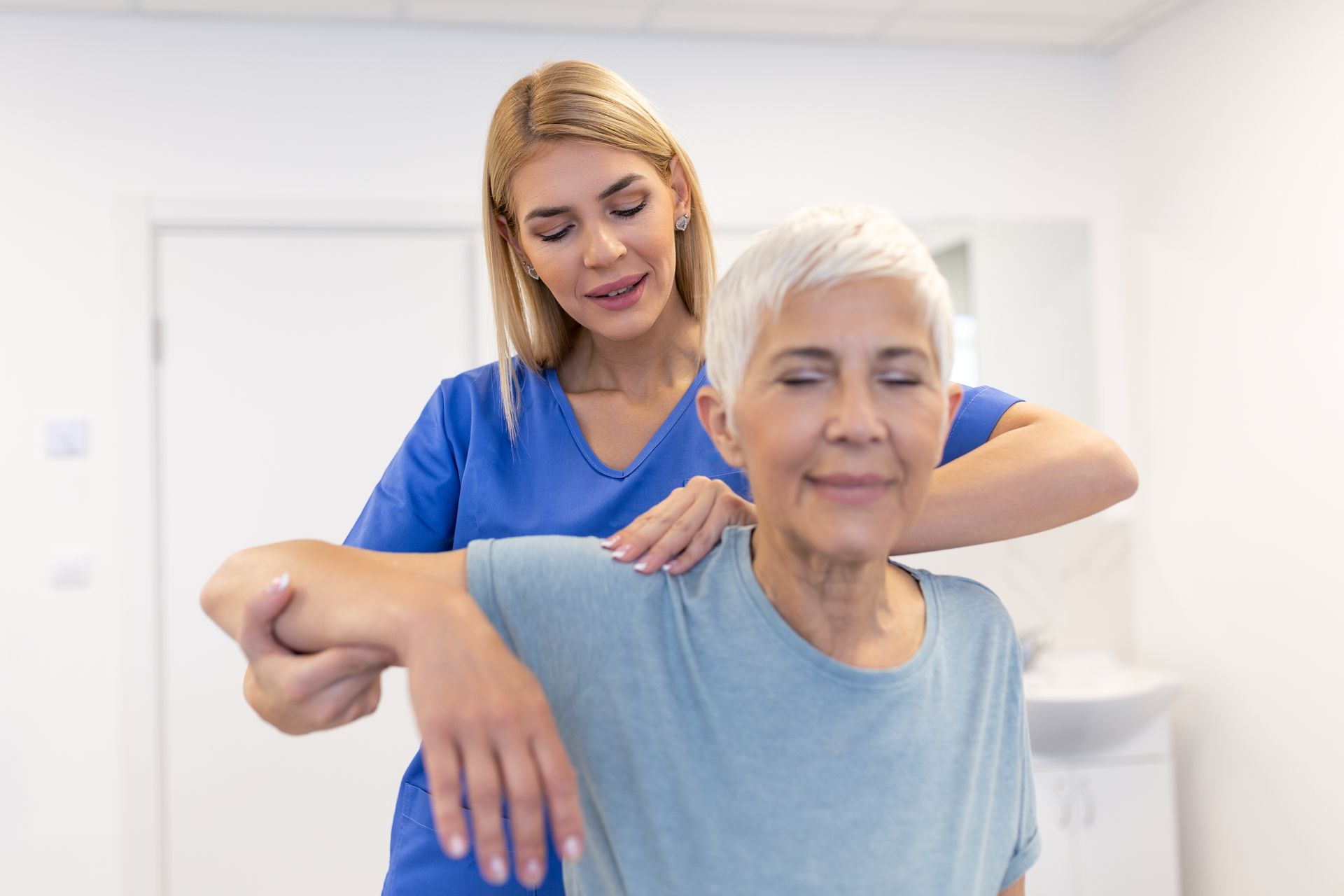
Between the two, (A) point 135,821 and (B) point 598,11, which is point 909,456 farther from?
(A) point 135,821

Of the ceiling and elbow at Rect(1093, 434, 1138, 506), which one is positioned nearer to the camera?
elbow at Rect(1093, 434, 1138, 506)

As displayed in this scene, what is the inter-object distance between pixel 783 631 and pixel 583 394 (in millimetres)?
522

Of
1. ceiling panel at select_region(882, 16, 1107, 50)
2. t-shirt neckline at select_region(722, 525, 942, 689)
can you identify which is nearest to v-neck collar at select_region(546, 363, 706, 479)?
t-shirt neckline at select_region(722, 525, 942, 689)

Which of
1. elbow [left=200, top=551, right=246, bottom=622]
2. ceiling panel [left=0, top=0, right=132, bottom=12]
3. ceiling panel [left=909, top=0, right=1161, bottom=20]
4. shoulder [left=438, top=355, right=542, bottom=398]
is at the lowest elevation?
elbow [left=200, top=551, right=246, bottom=622]

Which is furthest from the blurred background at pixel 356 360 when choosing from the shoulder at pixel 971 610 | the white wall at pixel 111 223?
the shoulder at pixel 971 610

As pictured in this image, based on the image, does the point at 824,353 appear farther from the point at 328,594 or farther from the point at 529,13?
the point at 529,13

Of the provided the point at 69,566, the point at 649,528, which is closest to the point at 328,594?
the point at 649,528

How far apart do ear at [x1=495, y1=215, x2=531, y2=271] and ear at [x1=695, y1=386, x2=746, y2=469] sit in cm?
43

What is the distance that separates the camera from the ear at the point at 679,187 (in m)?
1.38

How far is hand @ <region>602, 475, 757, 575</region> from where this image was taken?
1045mm

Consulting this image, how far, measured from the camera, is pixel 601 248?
1258 mm

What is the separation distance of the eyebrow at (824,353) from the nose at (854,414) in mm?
24

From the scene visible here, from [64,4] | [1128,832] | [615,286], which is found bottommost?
[1128,832]

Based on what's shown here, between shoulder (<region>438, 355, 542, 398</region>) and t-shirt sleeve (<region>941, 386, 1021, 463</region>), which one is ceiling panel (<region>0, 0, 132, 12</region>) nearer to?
shoulder (<region>438, 355, 542, 398</region>)
